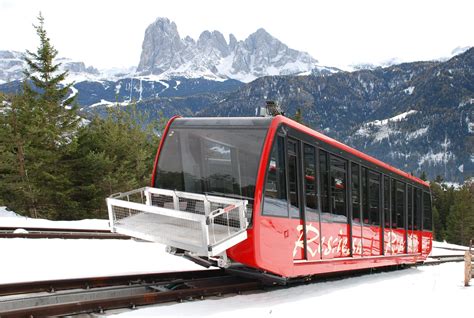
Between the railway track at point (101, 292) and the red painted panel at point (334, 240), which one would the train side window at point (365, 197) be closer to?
the red painted panel at point (334, 240)

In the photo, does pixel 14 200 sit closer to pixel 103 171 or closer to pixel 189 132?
pixel 103 171

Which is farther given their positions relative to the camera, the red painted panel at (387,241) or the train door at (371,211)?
the red painted panel at (387,241)

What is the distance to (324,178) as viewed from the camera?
9.32 meters

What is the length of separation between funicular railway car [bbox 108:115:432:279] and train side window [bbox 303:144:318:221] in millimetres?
20

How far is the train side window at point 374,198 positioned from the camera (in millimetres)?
11688

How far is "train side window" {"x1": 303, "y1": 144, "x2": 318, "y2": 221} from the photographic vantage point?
867cm

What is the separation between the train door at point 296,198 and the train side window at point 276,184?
191 mm

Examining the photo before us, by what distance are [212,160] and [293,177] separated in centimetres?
157

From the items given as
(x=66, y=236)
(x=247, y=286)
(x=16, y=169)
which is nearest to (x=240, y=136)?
(x=247, y=286)

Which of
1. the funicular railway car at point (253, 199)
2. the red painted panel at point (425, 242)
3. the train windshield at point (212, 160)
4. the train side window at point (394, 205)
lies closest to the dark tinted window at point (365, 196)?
the funicular railway car at point (253, 199)

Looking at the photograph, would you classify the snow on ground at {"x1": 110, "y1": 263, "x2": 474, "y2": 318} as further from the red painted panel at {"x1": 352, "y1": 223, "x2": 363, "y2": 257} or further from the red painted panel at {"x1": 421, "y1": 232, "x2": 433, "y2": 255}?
the red painted panel at {"x1": 421, "y1": 232, "x2": 433, "y2": 255}

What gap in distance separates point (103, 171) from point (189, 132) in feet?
77.6

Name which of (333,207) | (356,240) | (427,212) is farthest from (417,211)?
(333,207)

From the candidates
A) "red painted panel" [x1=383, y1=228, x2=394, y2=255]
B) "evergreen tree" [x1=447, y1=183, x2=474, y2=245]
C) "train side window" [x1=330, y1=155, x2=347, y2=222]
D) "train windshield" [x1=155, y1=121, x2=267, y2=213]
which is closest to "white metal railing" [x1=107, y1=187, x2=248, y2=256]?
"train windshield" [x1=155, y1=121, x2=267, y2=213]
